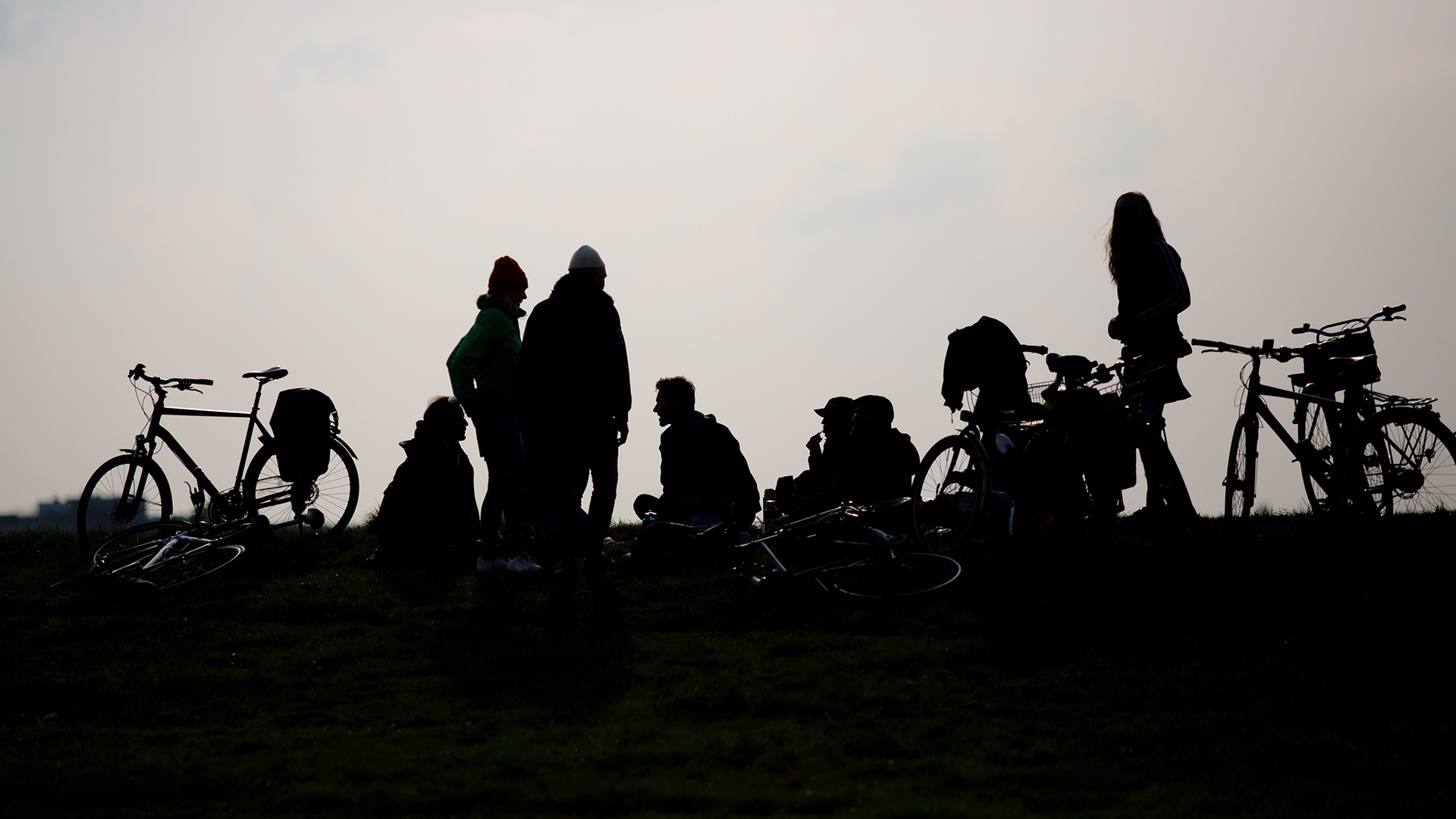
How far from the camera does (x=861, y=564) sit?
853 cm

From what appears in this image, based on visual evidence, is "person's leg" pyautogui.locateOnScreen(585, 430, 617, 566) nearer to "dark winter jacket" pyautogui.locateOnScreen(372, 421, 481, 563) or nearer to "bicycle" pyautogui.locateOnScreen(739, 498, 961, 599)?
"bicycle" pyautogui.locateOnScreen(739, 498, 961, 599)

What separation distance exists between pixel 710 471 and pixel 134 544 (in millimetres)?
4811

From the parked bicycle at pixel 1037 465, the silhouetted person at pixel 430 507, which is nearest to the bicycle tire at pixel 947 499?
the parked bicycle at pixel 1037 465

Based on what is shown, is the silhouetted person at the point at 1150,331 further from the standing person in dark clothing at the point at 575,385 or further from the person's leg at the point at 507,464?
the person's leg at the point at 507,464

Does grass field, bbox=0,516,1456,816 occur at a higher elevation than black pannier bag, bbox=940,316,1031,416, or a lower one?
lower

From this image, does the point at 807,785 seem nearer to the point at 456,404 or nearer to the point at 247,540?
the point at 456,404

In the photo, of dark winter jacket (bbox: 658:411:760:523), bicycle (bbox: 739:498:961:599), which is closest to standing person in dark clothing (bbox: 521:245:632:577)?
bicycle (bbox: 739:498:961:599)

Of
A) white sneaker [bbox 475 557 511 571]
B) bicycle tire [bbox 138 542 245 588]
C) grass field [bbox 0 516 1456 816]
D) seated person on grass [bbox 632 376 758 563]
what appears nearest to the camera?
grass field [bbox 0 516 1456 816]

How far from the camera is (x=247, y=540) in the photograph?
10.9 m

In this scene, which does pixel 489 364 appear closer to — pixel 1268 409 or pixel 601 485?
pixel 601 485

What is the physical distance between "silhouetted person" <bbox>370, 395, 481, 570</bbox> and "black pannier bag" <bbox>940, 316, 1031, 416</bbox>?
13.6ft

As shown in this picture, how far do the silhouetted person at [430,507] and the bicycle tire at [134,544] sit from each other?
1.69m

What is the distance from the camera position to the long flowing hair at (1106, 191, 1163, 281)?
8703 mm

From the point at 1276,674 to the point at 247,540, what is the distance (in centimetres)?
817
